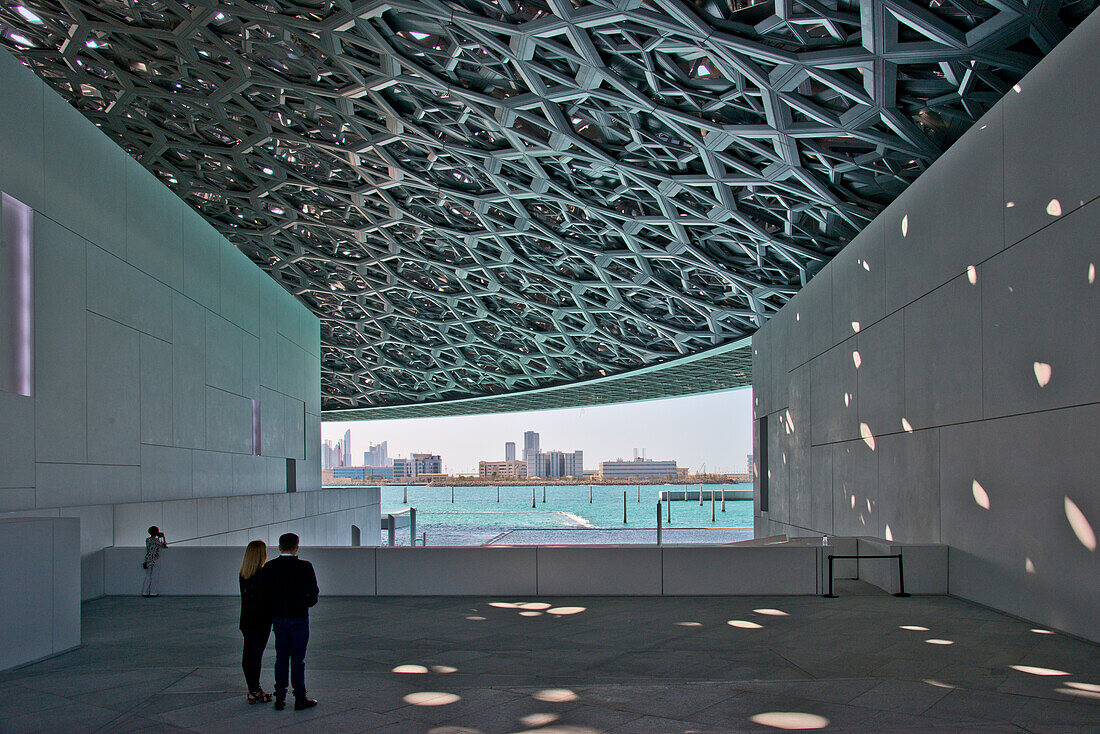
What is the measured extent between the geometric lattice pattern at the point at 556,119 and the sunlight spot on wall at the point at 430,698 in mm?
11109

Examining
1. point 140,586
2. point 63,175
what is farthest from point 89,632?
point 63,175

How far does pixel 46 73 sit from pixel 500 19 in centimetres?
1186

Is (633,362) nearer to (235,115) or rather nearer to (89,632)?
(235,115)

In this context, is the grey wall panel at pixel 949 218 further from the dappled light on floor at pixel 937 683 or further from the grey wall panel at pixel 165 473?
the grey wall panel at pixel 165 473

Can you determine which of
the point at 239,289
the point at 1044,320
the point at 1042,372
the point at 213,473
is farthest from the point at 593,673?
the point at 239,289

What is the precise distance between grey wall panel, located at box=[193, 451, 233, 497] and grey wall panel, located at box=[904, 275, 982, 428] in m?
16.5

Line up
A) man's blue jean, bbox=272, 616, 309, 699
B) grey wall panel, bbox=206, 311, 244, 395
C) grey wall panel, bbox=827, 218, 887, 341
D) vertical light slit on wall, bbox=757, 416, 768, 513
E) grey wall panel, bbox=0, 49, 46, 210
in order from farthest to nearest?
vertical light slit on wall, bbox=757, 416, 768, 513
grey wall panel, bbox=206, 311, 244, 395
grey wall panel, bbox=827, 218, 887, 341
grey wall panel, bbox=0, 49, 46, 210
man's blue jean, bbox=272, 616, 309, 699

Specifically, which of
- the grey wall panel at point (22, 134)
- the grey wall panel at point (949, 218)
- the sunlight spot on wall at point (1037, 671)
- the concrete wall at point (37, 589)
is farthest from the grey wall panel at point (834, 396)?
the grey wall panel at point (22, 134)

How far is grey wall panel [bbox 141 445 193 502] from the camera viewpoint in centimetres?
1762

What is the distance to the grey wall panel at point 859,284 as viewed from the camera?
16031 millimetres

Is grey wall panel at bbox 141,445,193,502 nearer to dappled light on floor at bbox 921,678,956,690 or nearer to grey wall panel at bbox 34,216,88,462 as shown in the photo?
grey wall panel at bbox 34,216,88,462

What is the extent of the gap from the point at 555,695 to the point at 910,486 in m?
9.99

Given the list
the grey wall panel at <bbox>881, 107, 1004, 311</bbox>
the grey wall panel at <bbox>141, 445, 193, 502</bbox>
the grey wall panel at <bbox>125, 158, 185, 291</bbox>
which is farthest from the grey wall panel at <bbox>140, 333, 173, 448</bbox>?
the grey wall panel at <bbox>881, 107, 1004, 311</bbox>

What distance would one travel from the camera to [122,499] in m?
16.4
